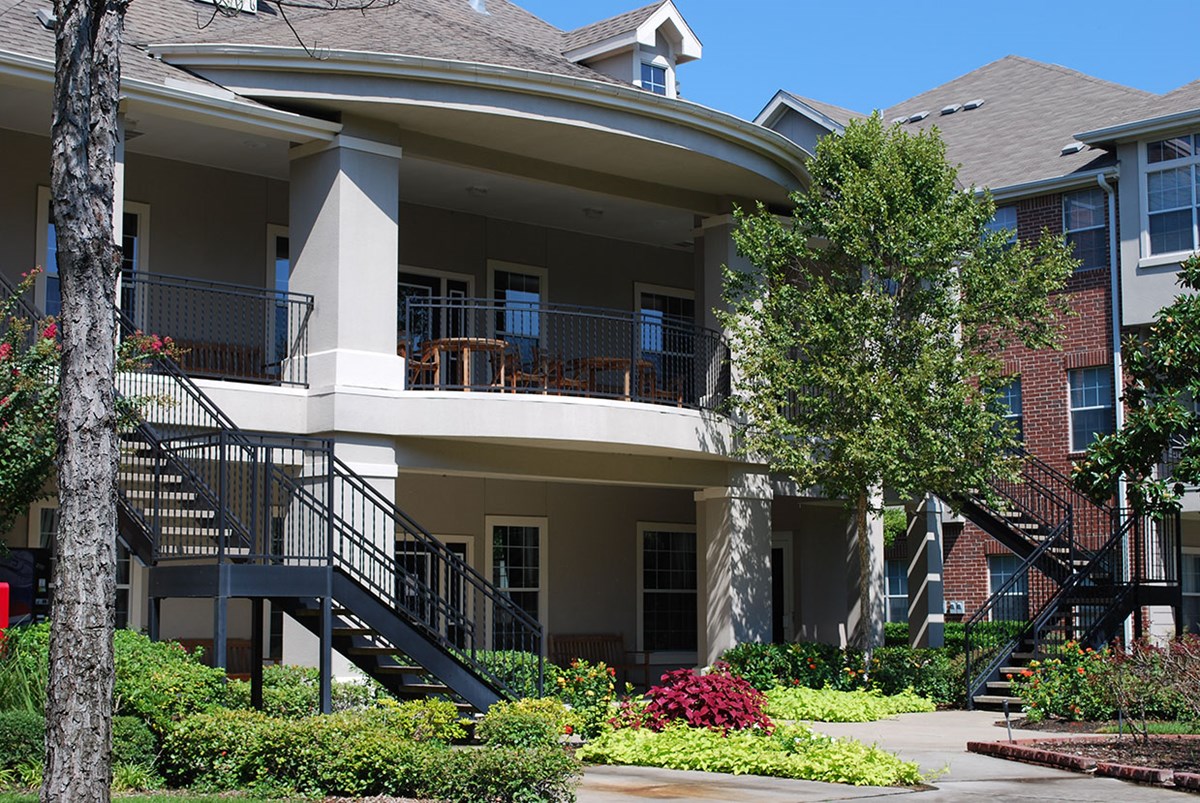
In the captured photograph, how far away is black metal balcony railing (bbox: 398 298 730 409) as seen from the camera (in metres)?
19.1

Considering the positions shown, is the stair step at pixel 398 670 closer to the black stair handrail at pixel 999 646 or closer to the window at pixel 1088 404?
the black stair handrail at pixel 999 646

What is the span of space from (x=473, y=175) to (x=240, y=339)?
3842mm

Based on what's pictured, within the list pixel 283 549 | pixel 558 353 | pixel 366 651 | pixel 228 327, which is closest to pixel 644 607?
pixel 558 353

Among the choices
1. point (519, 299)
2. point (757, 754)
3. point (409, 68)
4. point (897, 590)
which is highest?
point (409, 68)

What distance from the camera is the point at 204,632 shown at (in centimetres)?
1994

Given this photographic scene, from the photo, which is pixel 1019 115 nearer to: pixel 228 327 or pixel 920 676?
pixel 920 676

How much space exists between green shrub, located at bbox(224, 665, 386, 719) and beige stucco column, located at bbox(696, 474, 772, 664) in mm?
5774

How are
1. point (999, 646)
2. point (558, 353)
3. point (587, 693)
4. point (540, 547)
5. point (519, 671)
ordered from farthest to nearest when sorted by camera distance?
1. point (540, 547)
2. point (558, 353)
3. point (999, 646)
4. point (519, 671)
5. point (587, 693)

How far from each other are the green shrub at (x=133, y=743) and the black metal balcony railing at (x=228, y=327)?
284 inches

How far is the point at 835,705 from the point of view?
19281mm

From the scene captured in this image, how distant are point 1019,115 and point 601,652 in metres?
18.0

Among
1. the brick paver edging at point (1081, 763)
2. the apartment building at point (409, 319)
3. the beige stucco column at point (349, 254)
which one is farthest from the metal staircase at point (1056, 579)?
the beige stucco column at point (349, 254)

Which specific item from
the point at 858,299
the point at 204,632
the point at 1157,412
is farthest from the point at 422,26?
the point at 1157,412

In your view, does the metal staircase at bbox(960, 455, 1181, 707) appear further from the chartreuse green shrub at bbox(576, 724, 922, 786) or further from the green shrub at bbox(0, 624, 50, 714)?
the green shrub at bbox(0, 624, 50, 714)
